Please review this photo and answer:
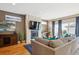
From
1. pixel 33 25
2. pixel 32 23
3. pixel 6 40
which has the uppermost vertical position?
pixel 32 23

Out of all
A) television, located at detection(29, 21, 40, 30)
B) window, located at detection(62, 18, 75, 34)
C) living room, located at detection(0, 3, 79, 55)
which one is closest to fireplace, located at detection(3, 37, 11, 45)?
living room, located at detection(0, 3, 79, 55)

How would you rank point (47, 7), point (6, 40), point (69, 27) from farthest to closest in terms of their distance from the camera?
point (6, 40), point (47, 7), point (69, 27)

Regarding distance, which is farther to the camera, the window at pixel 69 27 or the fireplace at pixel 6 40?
the fireplace at pixel 6 40

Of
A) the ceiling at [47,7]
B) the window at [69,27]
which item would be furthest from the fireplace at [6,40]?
the window at [69,27]

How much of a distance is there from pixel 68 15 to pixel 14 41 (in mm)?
3288

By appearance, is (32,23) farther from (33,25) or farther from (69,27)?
(69,27)

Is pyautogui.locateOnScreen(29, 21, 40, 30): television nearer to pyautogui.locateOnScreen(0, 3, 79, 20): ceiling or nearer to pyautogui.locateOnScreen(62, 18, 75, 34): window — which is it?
pyautogui.locateOnScreen(0, 3, 79, 20): ceiling

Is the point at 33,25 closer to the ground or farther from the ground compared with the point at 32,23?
closer to the ground

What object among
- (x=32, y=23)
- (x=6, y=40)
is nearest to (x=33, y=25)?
(x=32, y=23)

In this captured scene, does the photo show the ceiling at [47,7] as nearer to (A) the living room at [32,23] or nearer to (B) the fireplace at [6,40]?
(A) the living room at [32,23]

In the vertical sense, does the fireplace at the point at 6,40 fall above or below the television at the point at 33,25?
below

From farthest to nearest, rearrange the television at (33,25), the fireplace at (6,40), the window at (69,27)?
the television at (33,25)
the fireplace at (6,40)
the window at (69,27)

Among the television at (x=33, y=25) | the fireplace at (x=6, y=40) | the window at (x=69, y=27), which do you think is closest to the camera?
the window at (x=69, y=27)
